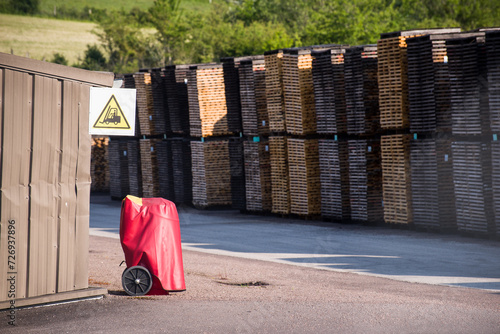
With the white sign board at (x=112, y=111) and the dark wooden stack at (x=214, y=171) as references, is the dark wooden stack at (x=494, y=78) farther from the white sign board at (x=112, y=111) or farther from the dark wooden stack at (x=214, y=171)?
the dark wooden stack at (x=214, y=171)

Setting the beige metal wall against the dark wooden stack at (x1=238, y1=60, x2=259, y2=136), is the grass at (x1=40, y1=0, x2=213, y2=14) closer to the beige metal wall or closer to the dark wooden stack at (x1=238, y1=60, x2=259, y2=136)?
the dark wooden stack at (x1=238, y1=60, x2=259, y2=136)

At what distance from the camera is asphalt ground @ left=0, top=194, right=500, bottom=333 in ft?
21.9

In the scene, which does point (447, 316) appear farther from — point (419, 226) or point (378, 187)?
point (378, 187)

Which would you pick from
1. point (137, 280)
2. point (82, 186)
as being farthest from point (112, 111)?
point (137, 280)

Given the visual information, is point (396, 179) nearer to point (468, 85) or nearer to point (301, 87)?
point (468, 85)

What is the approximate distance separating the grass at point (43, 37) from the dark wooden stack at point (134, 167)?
50.2 meters

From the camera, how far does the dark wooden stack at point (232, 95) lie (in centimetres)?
1808

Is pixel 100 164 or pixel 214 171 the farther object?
pixel 100 164

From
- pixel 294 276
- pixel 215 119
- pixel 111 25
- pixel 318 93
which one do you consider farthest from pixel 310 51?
pixel 111 25

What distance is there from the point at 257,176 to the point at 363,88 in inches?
157

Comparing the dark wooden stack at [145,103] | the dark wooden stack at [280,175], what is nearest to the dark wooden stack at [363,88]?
the dark wooden stack at [280,175]

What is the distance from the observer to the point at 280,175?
53.5ft

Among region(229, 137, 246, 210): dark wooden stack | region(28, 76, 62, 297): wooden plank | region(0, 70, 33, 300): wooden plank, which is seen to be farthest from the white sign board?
region(229, 137, 246, 210): dark wooden stack

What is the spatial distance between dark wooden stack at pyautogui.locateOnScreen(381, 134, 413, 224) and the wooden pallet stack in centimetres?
962
